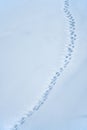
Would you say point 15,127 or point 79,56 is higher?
point 79,56

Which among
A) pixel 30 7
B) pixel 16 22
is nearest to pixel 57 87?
pixel 16 22

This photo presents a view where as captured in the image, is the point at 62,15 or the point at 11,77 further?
the point at 62,15

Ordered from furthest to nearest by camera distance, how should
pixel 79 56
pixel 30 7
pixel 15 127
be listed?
pixel 30 7 → pixel 79 56 → pixel 15 127

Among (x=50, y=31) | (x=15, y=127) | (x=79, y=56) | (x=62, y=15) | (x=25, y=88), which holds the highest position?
(x=62, y=15)

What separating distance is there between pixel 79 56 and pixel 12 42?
0.39 metres

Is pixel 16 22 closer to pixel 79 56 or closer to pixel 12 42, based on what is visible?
pixel 12 42

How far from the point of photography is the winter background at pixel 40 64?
107cm

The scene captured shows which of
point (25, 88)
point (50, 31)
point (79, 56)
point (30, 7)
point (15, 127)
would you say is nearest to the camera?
point (15, 127)

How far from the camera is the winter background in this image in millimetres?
1072

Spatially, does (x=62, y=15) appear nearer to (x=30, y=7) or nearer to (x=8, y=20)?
(x=30, y=7)

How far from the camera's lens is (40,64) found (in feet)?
4.12

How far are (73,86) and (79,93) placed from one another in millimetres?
50

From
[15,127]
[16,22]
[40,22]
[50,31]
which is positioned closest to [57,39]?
[50,31]

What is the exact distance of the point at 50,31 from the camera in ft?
4.63
